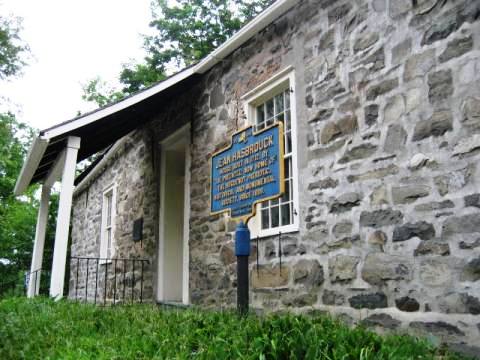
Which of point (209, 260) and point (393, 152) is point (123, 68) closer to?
point (209, 260)

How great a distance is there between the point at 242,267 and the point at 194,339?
47.8 inches

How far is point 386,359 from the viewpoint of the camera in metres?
2.62

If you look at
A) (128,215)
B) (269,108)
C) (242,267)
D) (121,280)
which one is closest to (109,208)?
(128,215)

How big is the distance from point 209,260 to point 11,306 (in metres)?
2.93

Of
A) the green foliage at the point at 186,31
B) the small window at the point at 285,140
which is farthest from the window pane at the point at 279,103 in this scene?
the green foliage at the point at 186,31

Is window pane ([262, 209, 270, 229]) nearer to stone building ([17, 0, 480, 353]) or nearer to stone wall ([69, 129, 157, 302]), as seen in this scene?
stone building ([17, 0, 480, 353])

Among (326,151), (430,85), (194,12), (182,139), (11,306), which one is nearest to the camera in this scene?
(430,85)

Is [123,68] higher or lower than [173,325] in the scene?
higher

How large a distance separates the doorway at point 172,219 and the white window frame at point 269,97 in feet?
7.02

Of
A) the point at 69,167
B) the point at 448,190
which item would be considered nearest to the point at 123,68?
the point at 69,167

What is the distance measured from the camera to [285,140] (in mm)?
5719

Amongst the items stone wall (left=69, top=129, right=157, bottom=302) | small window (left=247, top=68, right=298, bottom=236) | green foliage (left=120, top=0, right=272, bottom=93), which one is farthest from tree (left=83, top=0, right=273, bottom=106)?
small window (left=247, top=68, right=298, bottom=236)

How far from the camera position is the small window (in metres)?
5.39

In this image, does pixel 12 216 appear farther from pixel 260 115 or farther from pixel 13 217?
pixel 260 115
